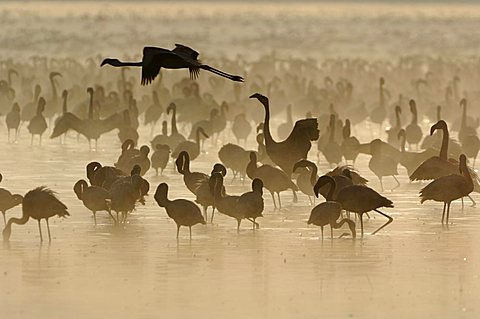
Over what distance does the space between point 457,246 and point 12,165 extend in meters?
6.53

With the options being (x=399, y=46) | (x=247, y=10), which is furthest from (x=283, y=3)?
(x=399, y=46)

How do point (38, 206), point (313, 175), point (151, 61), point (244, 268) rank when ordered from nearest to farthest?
point (244, 268)
point (151, 61)
point (38, 206)
point (313, 175)

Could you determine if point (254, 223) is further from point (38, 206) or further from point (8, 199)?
point (8, 199)

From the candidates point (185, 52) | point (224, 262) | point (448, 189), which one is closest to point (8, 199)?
point (185, 52)

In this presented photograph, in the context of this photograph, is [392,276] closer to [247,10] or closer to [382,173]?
[382,173]

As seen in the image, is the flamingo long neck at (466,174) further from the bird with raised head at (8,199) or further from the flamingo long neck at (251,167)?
the bird with raised head at (8,199)

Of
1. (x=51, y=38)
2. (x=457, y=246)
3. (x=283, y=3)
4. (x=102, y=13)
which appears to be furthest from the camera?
(x=283, y=3)

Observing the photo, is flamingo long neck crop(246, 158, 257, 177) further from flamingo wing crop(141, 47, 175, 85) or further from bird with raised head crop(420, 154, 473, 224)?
flamingo wing crop(141, 47, 175, 85)

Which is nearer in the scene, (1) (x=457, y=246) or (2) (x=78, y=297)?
(2) (x=78, y=297)

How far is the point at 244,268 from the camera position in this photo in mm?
11500

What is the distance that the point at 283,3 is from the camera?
6631 cm

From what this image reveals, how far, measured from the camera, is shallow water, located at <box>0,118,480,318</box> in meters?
10.1

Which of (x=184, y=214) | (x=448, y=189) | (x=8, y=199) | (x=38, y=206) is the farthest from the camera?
(x=448, y=189)

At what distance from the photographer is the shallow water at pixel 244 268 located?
399 inches
